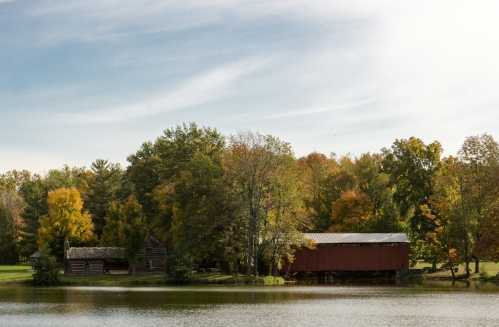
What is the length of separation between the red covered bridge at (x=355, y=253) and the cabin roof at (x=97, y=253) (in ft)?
57.6

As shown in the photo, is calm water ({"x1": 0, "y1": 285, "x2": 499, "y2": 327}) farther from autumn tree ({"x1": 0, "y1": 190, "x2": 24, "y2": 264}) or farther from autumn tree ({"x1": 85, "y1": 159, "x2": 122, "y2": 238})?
autumn tree ({"x1": 0, "y1": 190, "x2": 24, "y2": 264})

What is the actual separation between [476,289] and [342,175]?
3332 cm

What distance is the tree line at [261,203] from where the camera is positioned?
223 ft

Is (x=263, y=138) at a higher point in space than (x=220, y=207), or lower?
higher

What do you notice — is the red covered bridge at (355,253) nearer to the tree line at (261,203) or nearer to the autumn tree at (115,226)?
the tree line at (261,203)

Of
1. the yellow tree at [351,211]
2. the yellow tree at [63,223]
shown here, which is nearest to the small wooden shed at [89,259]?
the yellow tree at [63,223]

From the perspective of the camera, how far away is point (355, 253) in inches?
2876

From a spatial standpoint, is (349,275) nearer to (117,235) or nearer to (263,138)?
(263,138)

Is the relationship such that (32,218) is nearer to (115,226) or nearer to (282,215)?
(115,226)

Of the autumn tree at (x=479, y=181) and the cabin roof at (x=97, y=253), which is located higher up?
the autumn tree at (x=479, y=181)

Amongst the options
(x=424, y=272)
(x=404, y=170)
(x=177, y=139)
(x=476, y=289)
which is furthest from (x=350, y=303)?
(x=177, y=139)

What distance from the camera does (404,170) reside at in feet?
268

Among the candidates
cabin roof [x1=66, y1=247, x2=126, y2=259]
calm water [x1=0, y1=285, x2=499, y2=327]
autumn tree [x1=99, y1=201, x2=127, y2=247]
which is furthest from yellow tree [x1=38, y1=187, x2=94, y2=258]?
calm water [x1=0, y1=285, x2=499, y2=327]

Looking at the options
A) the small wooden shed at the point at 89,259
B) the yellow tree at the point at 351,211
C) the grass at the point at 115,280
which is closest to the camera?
the grass at the point at 115,280
